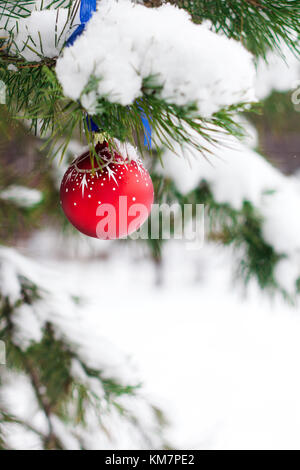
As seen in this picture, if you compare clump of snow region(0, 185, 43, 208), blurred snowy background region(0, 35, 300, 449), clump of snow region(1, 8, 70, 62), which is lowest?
blurred snowy background region(0, 35, 300, 449)

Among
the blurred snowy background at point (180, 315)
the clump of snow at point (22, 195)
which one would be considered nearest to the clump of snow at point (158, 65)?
the blurred snowy background at point (180, 315)

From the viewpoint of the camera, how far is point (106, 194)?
0.31 meters

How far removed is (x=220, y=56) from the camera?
224mm

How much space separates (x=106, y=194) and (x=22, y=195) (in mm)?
571

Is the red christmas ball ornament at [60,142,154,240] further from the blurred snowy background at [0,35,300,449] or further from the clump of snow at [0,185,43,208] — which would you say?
the clump of snow at [0,185,43,208]

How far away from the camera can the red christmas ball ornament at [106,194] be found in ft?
1.02

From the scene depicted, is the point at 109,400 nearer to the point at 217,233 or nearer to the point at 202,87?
the point at 217,233

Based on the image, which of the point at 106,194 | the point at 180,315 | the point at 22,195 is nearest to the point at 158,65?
the point at 106,194

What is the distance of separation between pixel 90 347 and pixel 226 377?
7.28 ft

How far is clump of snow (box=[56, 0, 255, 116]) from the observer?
8.1 inches

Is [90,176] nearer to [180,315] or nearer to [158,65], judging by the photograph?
[158,65]

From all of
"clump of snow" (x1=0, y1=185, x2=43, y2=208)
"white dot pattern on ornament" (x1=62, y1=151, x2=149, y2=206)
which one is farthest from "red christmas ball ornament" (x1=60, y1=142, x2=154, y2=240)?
"clump of snow" (x1=0, y1=185, x2=43, y2=208)

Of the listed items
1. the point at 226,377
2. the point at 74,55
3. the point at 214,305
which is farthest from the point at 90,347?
the point at 214,305

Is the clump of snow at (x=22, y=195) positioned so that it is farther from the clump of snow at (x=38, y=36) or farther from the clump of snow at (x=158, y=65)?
the clump of snow at (x=158, y=65)
